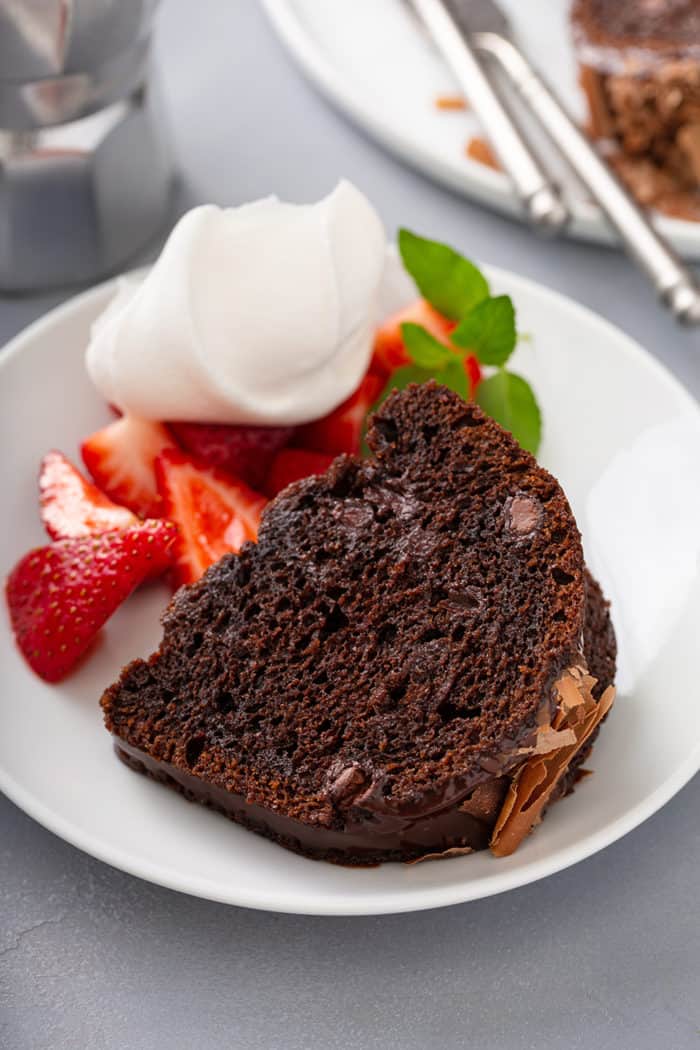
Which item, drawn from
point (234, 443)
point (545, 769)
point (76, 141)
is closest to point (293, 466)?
point (234, 443)

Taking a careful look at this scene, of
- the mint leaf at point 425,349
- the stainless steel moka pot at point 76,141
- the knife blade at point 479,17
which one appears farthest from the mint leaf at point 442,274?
the knife blade at point 479,17

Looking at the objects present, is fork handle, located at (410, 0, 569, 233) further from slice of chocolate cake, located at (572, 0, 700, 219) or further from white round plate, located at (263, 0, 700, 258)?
slice of chocolate cake, located at (572, 0, 700, 219)

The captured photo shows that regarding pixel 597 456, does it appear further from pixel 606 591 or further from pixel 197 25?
pixel 197 25

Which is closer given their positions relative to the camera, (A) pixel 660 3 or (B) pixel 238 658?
(B) pixel 238 658

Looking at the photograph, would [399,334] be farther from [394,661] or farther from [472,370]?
[394,661]

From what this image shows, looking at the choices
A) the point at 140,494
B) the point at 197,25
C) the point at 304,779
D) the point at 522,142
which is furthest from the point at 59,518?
the point at 197,25
